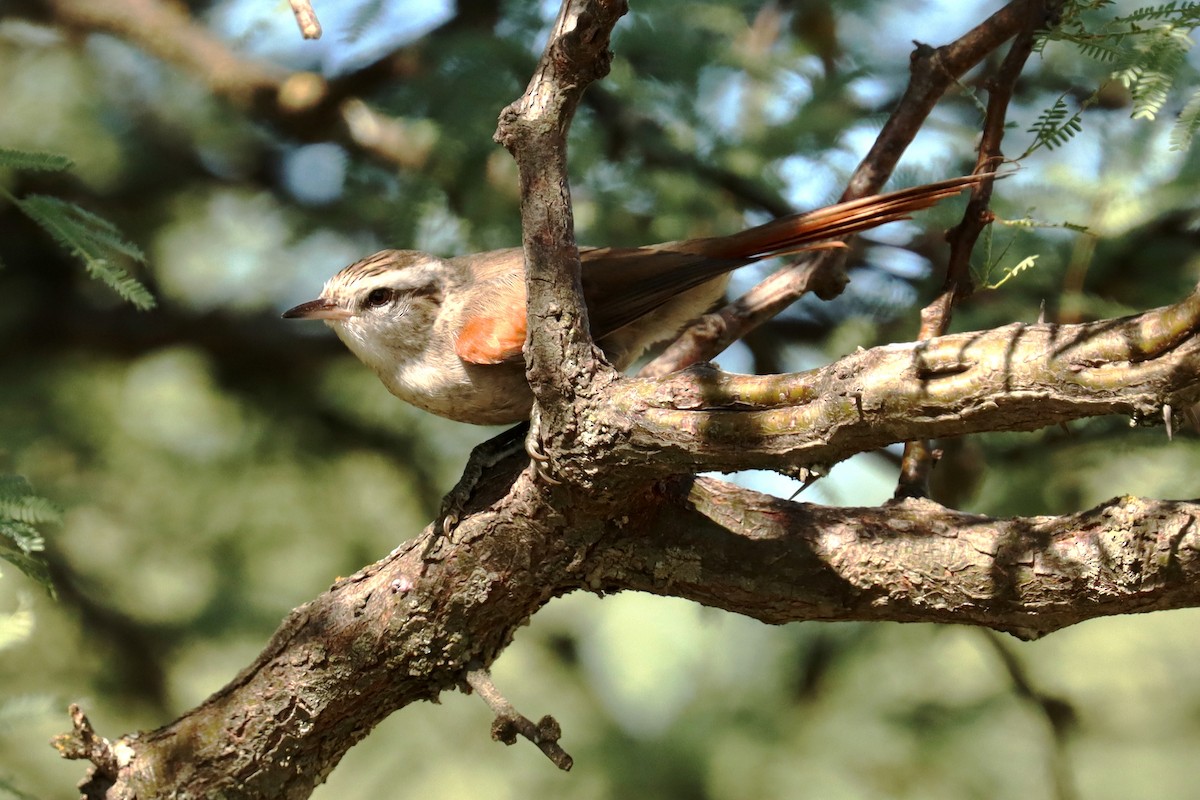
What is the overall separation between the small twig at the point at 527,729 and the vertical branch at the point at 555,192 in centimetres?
77

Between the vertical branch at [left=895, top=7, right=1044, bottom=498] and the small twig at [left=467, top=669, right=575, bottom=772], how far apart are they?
1061mm

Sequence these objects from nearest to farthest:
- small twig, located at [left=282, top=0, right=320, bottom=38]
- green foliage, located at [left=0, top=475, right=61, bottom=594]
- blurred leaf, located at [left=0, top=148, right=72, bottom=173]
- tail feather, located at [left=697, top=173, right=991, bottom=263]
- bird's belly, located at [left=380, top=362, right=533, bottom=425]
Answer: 1. small twig, located at [left=282, top=0, right=320, bottom=38]
2. green foliage, located at [left=0, top=475, right=61, bottom=594]
3. tail feather, located at [left=697, top=173, right=991, bottom=263]
4. blurred leaf, located at [left=0, top=148, right=72, bottom=173]
5. bird's belly, located at [left=380, top=362, right=533, bottom=425]

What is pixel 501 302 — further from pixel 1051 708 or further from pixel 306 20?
pixel 1051 708

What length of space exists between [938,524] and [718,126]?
3029 millimetres

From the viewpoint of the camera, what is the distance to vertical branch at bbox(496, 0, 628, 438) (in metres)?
2.17

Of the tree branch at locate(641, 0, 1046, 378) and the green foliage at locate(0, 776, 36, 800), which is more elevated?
the tree branch at locate(641, 0, 1046, 378)

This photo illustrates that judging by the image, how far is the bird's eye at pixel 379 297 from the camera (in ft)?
12.1

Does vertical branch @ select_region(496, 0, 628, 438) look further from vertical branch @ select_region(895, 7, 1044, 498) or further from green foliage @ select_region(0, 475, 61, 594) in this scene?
green foliage @ select_region(0, 475, 61, 594)

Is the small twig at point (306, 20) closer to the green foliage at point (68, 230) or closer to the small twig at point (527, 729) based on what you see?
the green foliage at point (68, 230)

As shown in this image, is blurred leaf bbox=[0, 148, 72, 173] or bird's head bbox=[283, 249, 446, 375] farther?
bird's head bbox=[283, 249, 446, 375]

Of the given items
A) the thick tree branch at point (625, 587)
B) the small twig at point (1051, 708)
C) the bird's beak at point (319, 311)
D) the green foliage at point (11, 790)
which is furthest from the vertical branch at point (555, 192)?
the small twig at point (1051, 708)

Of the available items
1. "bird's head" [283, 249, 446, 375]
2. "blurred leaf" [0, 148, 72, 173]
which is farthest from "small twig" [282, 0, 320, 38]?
"bird's head" [283, 249, 446, 375]

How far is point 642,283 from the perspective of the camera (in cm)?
337

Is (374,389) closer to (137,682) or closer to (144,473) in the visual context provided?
(144,473)
